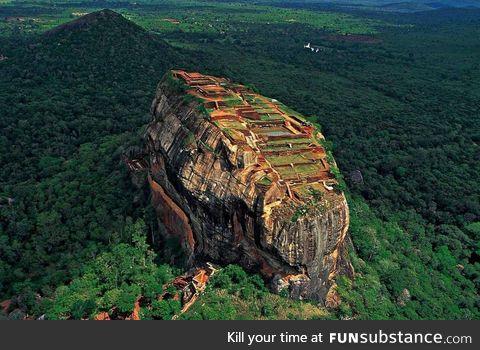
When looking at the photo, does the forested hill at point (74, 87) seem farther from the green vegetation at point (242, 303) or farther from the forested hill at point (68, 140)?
the green vegetation at point (242, 303)

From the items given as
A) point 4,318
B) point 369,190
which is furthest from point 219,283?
point 369,190

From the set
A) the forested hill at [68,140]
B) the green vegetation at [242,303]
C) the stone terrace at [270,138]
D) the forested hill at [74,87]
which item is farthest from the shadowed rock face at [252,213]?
the forested hill at [74,87]

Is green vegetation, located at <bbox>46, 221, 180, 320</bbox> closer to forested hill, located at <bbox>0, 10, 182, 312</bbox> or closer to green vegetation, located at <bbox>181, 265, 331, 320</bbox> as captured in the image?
forested hill, located at <bbox>0, 10, 182, 312</bbox>

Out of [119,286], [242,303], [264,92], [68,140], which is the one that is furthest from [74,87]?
[242,303]

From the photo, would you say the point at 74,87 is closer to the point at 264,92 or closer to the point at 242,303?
the point at 264,92

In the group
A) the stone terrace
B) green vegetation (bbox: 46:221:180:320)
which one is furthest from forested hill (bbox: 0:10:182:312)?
the stone terrace

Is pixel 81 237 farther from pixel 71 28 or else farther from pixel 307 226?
pixel 71 28
